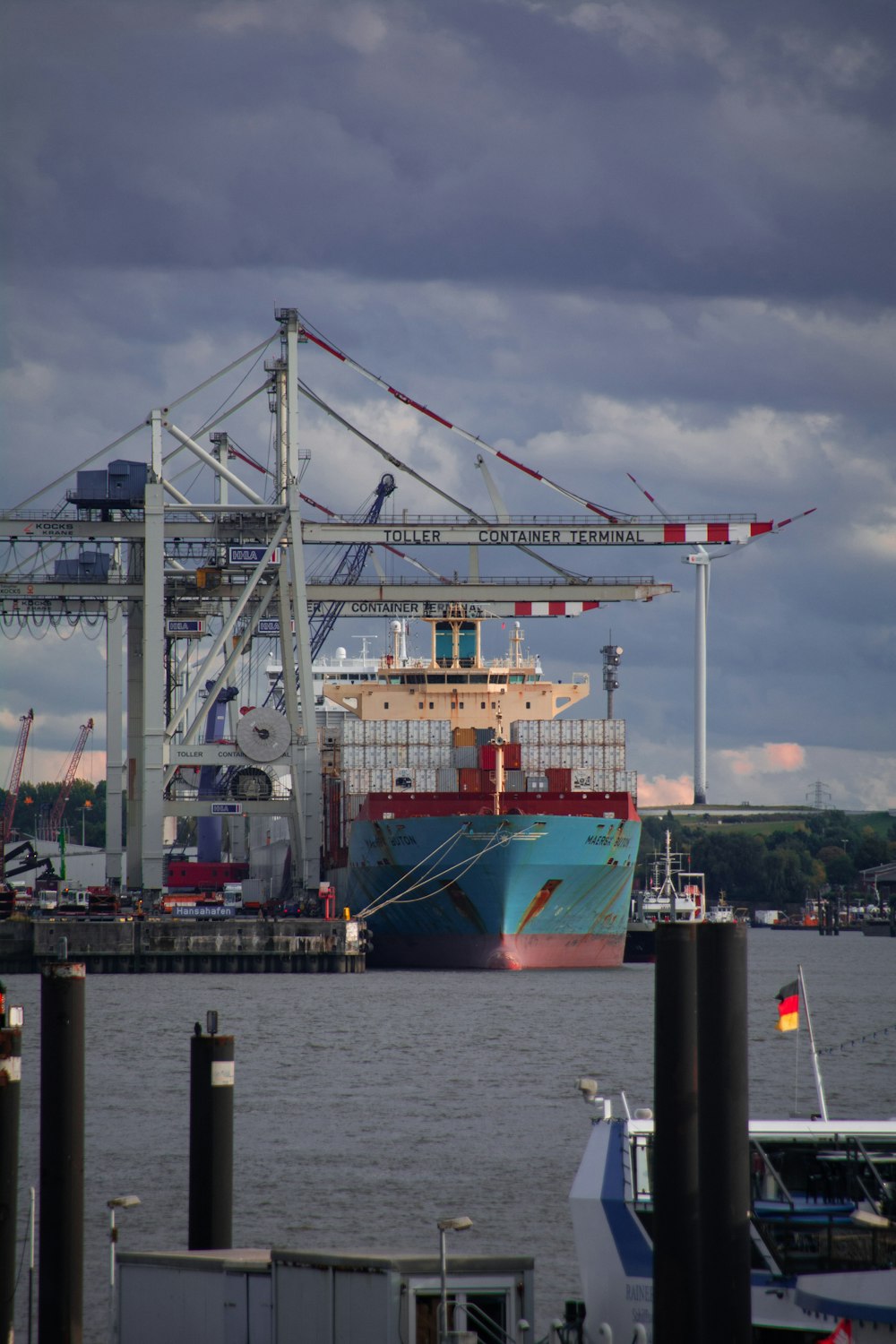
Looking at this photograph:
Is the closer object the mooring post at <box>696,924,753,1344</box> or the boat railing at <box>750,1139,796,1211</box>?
the mooring post at <box>696,924,753,1344</box>

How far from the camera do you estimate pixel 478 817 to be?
2441 inches

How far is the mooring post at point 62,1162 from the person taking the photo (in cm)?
1680

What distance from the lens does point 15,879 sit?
12225cm

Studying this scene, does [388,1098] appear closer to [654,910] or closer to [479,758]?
[479,758]

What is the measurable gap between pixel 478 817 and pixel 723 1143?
159 feet

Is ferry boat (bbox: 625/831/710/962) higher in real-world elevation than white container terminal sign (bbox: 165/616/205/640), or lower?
lower

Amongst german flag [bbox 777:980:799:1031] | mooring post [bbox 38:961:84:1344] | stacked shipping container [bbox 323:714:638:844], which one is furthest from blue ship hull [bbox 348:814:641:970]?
mooring post [bbox 38:961:84:1344]

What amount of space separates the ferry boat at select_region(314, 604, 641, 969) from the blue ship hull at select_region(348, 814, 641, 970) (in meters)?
0.05

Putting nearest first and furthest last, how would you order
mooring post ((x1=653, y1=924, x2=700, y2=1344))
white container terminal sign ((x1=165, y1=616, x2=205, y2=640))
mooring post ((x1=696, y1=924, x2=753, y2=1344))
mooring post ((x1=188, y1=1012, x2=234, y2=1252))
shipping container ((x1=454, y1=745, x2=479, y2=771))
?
mooring post ((x1=696, y1=924, x2=753, y2=1344))
mooring post ((x1=653, y1=924, x2=700, y2=1344))
mooring post ((x1=188, y1=1012, x2=234, y2=1252))
shipping container ((x1=454, y1=745, x2=479, y2=771))
white container terminal sign ((x1=165, y1=616, x2=205, y2=640))

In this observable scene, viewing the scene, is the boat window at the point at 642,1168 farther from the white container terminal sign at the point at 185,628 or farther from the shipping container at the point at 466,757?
the white container terminal sign at the point at 185,628

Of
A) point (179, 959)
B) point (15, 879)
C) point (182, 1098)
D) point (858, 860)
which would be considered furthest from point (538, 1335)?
point (858, 860)

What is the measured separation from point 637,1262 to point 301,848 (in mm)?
53845

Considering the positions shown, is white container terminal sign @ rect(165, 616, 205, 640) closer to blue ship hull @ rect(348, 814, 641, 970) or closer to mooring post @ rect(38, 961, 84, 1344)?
blue ship hull @ rect(348, 814, 641, 970)

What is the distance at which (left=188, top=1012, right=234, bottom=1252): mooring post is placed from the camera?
17.5 m
